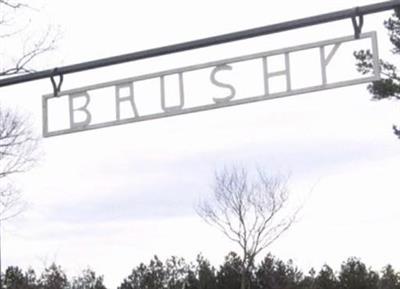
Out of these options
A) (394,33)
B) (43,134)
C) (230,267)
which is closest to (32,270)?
(230,267)

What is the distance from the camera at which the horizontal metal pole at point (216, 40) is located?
6.40 metres

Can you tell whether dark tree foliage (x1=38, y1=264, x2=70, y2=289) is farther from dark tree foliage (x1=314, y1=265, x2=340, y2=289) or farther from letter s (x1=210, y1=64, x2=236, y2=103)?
letter s (x1=210, y1=64, x2=236, y2=103)

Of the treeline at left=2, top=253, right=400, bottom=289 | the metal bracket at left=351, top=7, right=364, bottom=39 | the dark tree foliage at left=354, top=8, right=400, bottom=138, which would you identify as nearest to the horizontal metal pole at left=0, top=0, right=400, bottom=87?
the metal bracket at left=351, top=7, right=364, bottom=39

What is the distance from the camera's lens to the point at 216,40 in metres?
6.75

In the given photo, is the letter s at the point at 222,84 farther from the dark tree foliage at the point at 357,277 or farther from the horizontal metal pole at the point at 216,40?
the dark tree foliage at the point at 357,277

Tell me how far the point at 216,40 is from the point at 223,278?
45.1 meters

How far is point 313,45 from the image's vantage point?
6391 millimetres

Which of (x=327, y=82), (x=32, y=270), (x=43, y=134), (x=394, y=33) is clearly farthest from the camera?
(x=32, y=270)

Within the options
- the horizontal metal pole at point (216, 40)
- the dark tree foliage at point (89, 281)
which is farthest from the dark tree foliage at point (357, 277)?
the horizontal metal pole at point (216, 40)

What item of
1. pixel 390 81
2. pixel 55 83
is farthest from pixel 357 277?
pixel 55 83

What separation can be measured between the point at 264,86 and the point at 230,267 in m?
44.1

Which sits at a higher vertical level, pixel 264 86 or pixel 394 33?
pixel 394 33

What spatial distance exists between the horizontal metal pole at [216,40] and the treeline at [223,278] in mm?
41336

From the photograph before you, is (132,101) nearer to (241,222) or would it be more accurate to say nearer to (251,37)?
(251,37)
